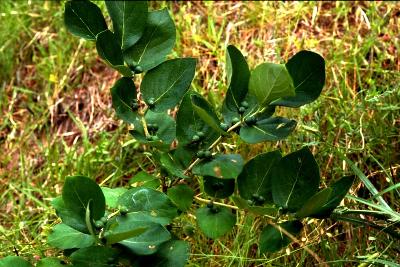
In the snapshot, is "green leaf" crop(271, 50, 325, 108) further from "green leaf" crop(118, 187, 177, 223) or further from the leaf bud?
"green leaf" crop(118, 187, 177, 223)

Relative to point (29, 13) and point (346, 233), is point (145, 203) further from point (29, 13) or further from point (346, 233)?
point (29, 13)

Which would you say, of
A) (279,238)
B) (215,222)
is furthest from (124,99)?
(279,238)

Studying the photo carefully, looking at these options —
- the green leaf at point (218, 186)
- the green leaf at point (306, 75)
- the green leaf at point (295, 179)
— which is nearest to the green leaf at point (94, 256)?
the green leaf at point (218, 186)

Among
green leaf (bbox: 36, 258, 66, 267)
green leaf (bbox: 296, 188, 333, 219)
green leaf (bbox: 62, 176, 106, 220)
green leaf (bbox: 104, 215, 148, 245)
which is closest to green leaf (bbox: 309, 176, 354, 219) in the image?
green leaf (bbox: 296, 188, 333, 219)

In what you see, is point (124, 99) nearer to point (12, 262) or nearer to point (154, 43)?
point (154, 43)

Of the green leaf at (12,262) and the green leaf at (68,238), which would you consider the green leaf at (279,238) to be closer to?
the green leaf at (68,238)

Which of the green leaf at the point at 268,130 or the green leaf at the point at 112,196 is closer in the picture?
the green leaf at the point at 268,130

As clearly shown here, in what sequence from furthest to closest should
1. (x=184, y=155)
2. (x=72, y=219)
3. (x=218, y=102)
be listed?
(x=218, y=102) < (x=184, y=155) < (x=72, y=219)

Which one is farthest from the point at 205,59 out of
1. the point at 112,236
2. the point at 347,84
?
the point at 112,236
